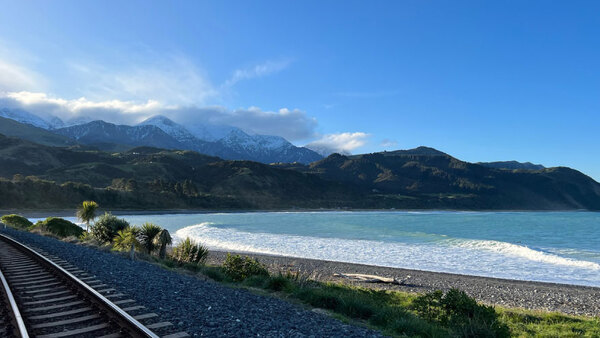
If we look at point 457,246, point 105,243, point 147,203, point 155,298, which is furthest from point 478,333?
point 147,203

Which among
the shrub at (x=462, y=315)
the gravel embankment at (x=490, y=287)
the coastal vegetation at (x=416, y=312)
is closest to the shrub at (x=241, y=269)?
the coastal vegetation at (x=416, y=312)

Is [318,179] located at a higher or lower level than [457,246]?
higher

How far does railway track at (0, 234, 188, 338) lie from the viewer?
5.54 metres

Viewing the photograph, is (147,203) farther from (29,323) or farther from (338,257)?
(29,323)

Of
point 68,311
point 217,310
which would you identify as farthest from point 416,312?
point 68,311

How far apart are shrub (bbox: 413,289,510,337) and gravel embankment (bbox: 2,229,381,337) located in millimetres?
2024

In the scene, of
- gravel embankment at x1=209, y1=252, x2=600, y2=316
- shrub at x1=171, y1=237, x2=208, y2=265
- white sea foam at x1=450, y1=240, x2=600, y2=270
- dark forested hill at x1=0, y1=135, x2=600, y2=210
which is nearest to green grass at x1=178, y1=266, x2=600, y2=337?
gravel embankment at x1=209, y1=252, x2=600, y2=316

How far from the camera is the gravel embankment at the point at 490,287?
51.8 ft

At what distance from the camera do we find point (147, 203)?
103250 mm

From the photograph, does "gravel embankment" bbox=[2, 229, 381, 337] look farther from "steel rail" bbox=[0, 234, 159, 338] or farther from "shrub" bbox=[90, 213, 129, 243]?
"shrub" bbox=[90, 213, 129, 243]

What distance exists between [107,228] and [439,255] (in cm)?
2584

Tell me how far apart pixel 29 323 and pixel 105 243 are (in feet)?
52.9

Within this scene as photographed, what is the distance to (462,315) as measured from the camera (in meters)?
8.58

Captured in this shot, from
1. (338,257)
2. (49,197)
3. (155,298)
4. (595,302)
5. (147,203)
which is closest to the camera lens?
(155,298)
